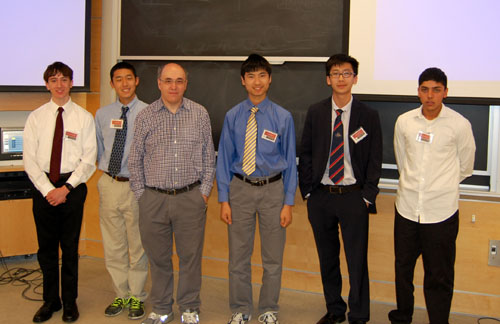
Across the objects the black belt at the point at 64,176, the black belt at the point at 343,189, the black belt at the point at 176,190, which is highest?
the black belt at the point at 64,176

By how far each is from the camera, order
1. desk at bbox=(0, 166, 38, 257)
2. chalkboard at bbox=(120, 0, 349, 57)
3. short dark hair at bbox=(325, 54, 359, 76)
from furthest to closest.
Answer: desk at bbox=(0, 166, 38, 257)
chalkboard at bbox=(120, 0, 349, 57)
short dark hair at bbox=(325, 54, 359, 76)

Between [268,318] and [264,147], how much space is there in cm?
117

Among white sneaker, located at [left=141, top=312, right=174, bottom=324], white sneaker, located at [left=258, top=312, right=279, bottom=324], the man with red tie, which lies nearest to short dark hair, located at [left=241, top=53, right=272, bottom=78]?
the man with red tie

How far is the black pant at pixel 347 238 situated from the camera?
3.08 meters

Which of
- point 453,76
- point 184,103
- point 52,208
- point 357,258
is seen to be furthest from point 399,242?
point 52,208

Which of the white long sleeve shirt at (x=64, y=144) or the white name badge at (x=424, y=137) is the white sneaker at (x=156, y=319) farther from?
the white name badge at (x=424, y=137)

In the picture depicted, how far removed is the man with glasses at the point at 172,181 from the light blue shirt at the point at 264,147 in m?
0.11

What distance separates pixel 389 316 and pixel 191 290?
1.38 meters

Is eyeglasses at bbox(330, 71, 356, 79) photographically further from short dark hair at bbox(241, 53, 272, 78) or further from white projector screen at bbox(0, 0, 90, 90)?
white projector screen at bbox(0, 0, 90, 90)

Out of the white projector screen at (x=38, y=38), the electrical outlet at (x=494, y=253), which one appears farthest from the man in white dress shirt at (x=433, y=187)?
the white projector screen at (x=38, y=38)

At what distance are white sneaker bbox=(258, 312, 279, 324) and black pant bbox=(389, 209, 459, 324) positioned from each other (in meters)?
0.84

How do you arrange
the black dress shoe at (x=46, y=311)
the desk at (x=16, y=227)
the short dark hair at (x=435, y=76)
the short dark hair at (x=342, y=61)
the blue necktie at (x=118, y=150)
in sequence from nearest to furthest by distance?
the short dark hair at (x=435, y=76) → the short dark hair at (x=342, y=61) → the black dress shoe at (x=46, y=311) → the blue necktie at (x=118, y=150) → the desk at (x=16, y=227)

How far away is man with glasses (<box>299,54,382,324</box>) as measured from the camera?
3.07m

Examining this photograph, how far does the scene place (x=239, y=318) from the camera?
3.28 m
